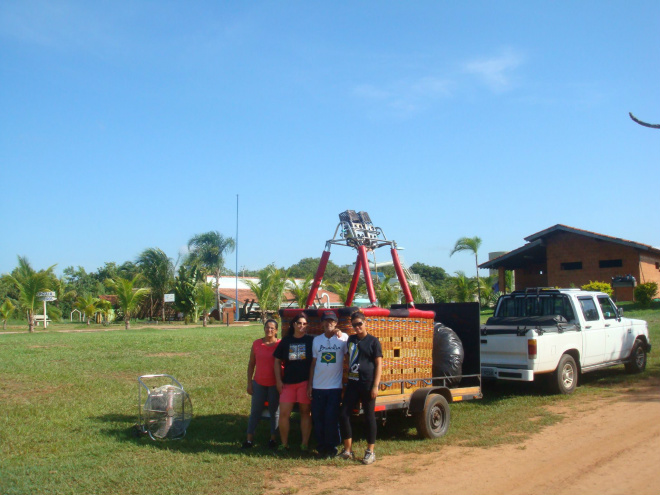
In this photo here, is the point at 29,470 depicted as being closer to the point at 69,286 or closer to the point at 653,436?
the point at 653,436

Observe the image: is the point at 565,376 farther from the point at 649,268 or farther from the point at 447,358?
the point at 649,268

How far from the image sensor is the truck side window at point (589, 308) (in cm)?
1187

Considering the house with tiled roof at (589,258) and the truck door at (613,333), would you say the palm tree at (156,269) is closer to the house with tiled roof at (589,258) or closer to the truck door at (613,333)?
the house with tiled roof at (589,258)

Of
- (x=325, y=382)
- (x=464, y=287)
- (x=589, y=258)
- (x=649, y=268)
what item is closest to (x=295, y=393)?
(x=325, y=382)

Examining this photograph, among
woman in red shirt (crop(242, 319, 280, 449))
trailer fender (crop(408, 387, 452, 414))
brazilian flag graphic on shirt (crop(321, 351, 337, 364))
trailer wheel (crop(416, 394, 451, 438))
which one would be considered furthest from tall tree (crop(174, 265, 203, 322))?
brazilian flag graphic on shirt (crop(321, 351, 337, 364))

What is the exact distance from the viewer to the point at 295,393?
23.9 ft

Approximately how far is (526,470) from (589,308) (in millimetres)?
6491

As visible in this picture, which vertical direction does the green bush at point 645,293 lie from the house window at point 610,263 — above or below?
below

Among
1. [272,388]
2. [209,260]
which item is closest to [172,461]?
[272,388]

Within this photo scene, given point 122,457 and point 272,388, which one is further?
point 272,388

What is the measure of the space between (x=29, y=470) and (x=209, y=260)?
155 ft

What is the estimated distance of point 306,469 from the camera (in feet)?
21.5

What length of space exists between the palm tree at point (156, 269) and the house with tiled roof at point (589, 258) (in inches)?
959

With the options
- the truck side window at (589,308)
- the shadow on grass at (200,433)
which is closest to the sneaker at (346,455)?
the shadow on grass at (200,433)
